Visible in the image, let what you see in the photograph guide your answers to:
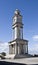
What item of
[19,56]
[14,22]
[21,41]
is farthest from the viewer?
[14,22]

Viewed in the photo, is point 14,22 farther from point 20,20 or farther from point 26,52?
point 26,52

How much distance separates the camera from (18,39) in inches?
1876

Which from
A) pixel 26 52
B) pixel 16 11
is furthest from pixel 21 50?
pixel 16 11

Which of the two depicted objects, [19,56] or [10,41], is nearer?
[19,56]

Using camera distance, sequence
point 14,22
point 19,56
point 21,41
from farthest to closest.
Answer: point 14,22, point 21,41, point 19,56

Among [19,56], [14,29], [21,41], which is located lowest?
[19,56]

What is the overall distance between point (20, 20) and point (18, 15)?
67.6 inches

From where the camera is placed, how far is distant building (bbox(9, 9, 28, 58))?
47519 millimetres

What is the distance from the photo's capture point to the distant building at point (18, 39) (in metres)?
47.5

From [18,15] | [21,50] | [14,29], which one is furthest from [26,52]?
[18,15]

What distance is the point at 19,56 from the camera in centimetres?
4381

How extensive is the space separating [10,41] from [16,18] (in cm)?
780

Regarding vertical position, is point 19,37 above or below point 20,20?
below

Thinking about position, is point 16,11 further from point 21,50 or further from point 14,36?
point 21,50
